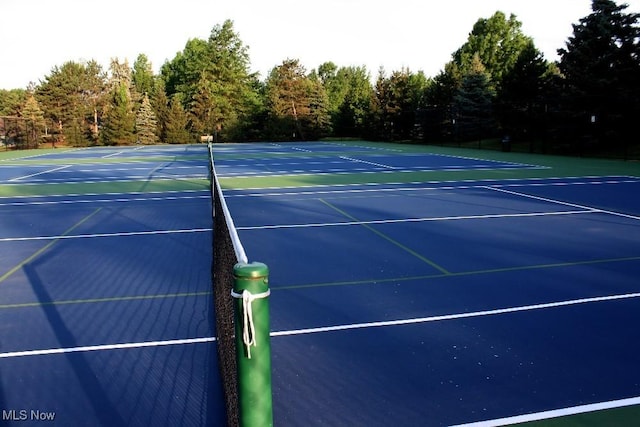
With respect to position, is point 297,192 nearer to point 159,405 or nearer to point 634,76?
point 159,405

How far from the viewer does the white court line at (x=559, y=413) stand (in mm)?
3900

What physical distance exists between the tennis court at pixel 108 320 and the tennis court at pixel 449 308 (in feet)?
2.98

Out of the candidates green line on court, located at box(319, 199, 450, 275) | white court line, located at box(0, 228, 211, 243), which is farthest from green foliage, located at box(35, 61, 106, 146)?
green line on court, located at box(319, 199, 450, 275)

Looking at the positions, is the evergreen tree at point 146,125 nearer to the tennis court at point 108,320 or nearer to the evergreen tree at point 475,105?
the evergreen tree at point 475,105

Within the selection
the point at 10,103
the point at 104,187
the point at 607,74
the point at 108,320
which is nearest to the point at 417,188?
the point at 104,187

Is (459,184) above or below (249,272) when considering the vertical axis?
below

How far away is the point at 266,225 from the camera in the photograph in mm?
12117

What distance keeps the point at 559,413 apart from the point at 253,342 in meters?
3.09

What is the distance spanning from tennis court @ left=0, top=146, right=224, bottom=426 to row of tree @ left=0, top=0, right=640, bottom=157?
27947 millimetres

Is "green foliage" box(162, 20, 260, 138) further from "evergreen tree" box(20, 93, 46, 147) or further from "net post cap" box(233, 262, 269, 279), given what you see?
"net post cap" box(233, 262, 269, 279)

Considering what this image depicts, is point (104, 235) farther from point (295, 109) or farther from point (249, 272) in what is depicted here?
point (295, 109)

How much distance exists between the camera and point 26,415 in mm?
4090

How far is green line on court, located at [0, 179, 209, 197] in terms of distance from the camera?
61.7ft

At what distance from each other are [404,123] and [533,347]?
52928 millimetres
